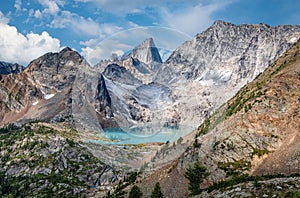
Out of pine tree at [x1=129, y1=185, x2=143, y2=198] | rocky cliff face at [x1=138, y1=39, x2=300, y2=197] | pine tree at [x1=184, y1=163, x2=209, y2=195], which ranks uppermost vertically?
rocky cliff face at [x1=138, y1=39, x2=300, y2=197]

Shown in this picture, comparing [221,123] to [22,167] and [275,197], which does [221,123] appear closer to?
[275,197]

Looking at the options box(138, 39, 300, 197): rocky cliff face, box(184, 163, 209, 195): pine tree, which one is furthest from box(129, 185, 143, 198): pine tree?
box(184, 163, 209, 195): pine tree

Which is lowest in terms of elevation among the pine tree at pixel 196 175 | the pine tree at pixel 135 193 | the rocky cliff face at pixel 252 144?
the pine tree at pixel 135 193

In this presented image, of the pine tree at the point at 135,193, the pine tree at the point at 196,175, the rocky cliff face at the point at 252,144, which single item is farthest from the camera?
the pine tree at the point at 135,193

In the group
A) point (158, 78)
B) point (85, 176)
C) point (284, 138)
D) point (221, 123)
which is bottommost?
point (85, 176)

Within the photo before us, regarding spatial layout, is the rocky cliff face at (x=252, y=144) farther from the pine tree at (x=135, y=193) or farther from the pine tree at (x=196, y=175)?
the pine tree at (x=135, y=193)

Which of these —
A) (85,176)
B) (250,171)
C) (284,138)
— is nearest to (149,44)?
(250,171)

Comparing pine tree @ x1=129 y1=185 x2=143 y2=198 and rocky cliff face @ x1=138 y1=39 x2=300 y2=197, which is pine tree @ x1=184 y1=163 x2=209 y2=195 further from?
pine tree @ x1=129 y1=185 x2=143 y2=198

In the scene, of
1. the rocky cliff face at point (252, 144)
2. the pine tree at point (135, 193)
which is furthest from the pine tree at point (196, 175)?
the pine tree at point (135, 193)

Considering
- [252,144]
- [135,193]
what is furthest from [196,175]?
[135,193]
